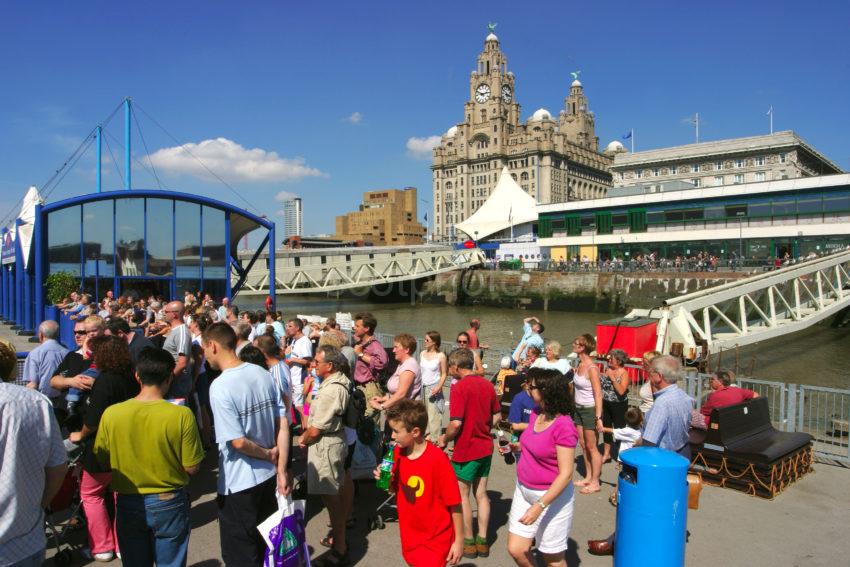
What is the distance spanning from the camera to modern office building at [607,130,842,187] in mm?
78812

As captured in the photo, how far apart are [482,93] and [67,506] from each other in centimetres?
12145

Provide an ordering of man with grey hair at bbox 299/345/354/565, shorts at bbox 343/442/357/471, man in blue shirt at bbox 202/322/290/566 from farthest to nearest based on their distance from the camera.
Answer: shorts at bbox 343/442/357/471 < man with grey hair at bbox 299/345/354/565 < man in blue shirt at bbox 202/322/290/566

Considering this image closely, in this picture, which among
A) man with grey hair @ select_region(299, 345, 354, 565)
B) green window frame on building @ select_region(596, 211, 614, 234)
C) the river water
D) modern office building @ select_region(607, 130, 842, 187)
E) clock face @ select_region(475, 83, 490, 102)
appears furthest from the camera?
clock face @ select_region(475, 83, 490, 102)

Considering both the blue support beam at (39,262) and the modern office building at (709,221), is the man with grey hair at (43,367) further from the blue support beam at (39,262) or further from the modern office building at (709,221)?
the modern office building at (709,221)

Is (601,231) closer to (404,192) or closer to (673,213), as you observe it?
(673,213)

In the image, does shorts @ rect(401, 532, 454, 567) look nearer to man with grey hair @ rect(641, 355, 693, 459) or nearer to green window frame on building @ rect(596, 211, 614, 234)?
man with grey hair @ rect(641, 355, 693, 459)

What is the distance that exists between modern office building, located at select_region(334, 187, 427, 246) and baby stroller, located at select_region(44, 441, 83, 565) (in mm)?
127633

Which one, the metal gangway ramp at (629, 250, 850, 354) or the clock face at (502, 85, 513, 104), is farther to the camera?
the clock face at (502, 85, 513, 104)

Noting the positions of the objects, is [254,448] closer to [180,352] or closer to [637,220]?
[180,352]

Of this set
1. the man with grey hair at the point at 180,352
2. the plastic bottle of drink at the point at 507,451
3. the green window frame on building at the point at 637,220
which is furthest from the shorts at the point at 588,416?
the green window frame on building at the point at 637,220

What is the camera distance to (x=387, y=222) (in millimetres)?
143875

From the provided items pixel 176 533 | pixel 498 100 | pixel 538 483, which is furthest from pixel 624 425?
pixel 498 100

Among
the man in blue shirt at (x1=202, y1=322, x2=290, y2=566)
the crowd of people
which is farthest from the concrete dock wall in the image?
the man in blue shirt at (x1=202, y1=322, x2=290, y2=566)

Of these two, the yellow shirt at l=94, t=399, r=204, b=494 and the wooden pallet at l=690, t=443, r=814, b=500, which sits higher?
the yellow shirt at l=94, t=399, r=204, b=494
